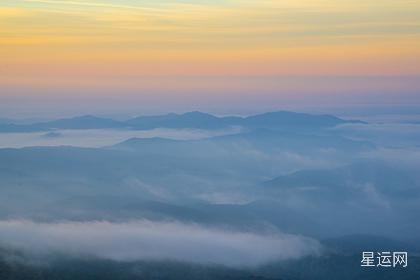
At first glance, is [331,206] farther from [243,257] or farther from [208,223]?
[243,257]

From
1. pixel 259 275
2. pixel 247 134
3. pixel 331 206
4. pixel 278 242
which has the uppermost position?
pixel 247 134

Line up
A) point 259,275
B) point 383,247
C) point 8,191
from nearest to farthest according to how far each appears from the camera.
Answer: point 259,275 → point 383,247 → point 8,191

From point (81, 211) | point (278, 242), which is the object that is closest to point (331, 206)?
point (278, 242)

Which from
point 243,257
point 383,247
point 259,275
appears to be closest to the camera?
point 259,275

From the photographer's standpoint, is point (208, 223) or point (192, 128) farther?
point (192, 128)

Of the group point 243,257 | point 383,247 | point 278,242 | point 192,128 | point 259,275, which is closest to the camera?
point 259,275

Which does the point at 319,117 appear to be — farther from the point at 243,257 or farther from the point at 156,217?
the point at 243,257

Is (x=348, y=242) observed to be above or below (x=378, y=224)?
below

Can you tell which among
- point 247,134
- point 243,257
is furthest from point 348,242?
point 247,134

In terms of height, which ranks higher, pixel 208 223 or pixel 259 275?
pixel 208 223
